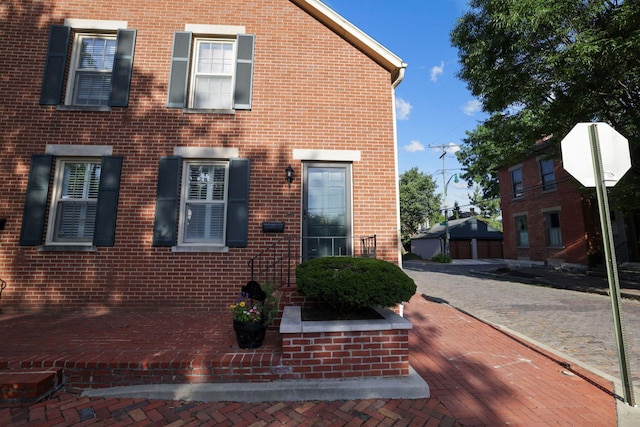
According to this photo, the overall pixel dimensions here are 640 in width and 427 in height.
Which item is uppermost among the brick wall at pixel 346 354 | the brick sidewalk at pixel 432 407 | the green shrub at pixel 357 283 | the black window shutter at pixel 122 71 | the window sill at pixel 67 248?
the black window shutter at pixel 122 71

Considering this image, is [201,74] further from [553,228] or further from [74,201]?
[553,228]

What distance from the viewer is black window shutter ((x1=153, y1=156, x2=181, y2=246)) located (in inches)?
215

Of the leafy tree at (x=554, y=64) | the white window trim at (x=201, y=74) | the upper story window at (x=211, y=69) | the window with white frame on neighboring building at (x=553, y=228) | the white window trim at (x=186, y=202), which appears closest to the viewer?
the white window trim at (x=186, y=202)

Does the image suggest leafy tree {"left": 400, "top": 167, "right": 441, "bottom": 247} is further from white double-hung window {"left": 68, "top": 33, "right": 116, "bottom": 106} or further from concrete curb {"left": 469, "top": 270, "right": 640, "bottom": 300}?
white double-hung window {"left": 68, "top": 33, "right": 116, "bottom": 106}

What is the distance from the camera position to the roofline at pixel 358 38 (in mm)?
6152

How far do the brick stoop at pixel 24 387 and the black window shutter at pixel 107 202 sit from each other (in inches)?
116

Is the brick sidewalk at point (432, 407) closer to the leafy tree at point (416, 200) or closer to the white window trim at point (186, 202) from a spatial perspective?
the white window trim at point (186, 202)

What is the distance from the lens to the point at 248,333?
340 centimetres

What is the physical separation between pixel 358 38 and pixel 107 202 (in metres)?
5.96

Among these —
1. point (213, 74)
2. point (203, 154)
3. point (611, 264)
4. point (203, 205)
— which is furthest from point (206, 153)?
point (611, 264)

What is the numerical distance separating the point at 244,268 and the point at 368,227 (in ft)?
8.20

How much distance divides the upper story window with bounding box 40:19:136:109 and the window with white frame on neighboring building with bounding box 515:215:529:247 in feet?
66.4

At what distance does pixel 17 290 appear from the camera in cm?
528

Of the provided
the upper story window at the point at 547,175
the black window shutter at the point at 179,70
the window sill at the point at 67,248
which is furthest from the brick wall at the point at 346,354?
the upper story window at the point at 547,175
